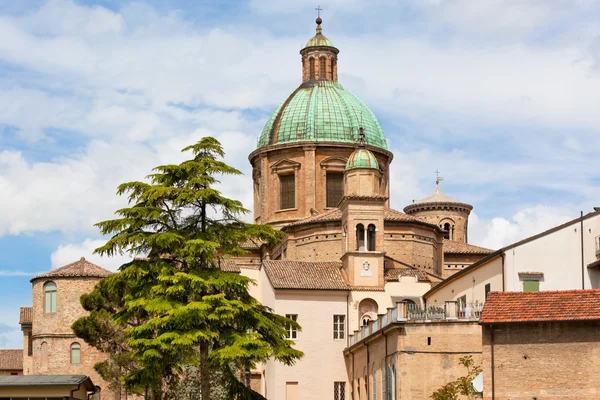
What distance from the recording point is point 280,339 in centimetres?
3688

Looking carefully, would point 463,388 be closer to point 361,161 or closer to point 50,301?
point 361,161

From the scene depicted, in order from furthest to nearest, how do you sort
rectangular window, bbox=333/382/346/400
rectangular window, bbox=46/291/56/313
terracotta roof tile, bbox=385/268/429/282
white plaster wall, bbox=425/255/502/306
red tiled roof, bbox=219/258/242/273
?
rectangular window, bbox=46/291/56/313 → red tiled roof, bbox=219/258/242/273 → terracotta roof tile, bbox=385/268/429/282 → rectangular window, bbox=333/382/346/400 → white plaster wall, bbox=425/255/502/306

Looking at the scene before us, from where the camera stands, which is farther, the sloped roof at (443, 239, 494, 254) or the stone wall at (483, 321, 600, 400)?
the sloped roof at (443, 239, 494, 254)

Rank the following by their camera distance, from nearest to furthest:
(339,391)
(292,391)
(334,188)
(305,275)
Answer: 1. (292,391)
2. (339,391)
3. (305,275)
4. (334,188)

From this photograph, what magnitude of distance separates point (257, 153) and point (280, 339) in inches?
1434

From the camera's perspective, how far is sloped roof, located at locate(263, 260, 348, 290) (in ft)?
190

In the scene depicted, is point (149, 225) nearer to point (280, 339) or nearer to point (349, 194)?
point (280, 339)

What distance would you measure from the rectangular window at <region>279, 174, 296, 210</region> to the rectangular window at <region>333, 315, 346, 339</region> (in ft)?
42.6

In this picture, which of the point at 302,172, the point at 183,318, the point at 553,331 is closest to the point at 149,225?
the point at 183,318

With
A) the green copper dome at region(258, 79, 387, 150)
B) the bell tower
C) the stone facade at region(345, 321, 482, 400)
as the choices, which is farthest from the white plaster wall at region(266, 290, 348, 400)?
the green copper dome at region(258, 79, 387, 150)

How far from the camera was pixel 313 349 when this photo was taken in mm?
57562

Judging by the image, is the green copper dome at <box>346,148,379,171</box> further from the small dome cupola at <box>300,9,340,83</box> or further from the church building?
the small dome cupola at <box>300,9,340,83</box>

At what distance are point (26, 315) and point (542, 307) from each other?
48.4m

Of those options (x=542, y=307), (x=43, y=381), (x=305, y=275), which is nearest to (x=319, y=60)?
(x=305, y=275)
